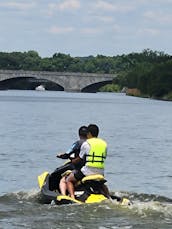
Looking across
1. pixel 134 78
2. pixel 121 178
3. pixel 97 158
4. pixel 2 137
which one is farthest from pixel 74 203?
pixel 134 78

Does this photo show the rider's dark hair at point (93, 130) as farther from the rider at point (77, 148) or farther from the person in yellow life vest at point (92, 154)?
the rider at point (77, 148)

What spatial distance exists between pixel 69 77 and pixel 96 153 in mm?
162695

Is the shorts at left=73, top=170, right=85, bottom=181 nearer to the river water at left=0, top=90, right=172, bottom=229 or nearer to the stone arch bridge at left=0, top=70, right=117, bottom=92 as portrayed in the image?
the river water at left=0, top=90, right=172, bottom=229

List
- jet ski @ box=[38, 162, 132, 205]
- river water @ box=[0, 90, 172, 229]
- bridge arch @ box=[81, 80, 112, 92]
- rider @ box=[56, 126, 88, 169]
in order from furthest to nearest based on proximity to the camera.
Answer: bridge arch @ box=[81, 80, 112, 92]
rider @ box=[56, 126, 88, 169]
jet ski @ box=[38, 162, 132, 205]
river water @ box=[0, 90, 172, 229]

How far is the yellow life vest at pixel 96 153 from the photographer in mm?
19188

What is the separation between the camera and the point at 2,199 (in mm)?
21609

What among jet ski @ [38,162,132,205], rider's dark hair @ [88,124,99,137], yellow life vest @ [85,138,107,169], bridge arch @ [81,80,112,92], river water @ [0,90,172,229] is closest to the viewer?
river water @ [0,90,172,229]

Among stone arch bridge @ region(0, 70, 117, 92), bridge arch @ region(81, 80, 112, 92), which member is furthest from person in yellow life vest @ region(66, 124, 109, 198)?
bridge arch @ region(81, 80, 112, 92)

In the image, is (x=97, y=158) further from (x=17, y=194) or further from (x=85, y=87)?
(x=85, y=87)

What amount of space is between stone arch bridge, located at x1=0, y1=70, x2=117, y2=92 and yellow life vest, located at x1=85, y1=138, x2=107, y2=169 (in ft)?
497

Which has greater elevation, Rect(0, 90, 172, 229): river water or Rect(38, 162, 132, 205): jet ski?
Rect(38, 162, 132, 205): jet ski

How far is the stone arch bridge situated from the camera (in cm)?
17088

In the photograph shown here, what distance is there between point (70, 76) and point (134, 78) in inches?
1107

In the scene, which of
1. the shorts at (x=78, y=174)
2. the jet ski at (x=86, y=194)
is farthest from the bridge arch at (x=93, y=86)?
the shorts at (x=78, y=174)
